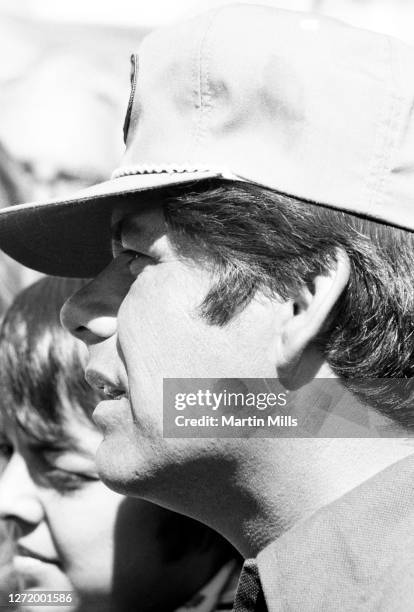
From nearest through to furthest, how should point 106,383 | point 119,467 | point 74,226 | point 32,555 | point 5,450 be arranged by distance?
point 119,467, point 106,383, point 74,226, point 32,555, point 5,450

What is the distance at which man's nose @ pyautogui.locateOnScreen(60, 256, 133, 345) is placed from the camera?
1.74 meters

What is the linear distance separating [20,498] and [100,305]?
90 cm

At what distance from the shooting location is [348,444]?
1.54 meters

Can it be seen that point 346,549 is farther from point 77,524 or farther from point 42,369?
point 42,369

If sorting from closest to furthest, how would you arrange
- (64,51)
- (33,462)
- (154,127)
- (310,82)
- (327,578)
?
(327,578)
(310,82)
(154,127)
(33,462)
(64,51)

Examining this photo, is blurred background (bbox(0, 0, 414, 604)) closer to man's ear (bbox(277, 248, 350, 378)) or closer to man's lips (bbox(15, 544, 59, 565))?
man's lips (bbox(15, 544, 59, 565))

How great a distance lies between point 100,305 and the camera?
5.77ft

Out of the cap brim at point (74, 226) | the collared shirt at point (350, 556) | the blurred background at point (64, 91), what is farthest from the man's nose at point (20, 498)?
the collared shirt at point (350, 556)

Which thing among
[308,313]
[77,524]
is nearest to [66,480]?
[77,524]

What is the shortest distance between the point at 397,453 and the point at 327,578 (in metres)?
0.27

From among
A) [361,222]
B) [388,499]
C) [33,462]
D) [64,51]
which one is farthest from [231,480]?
[64,51]

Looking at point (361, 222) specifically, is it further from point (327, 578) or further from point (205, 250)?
point (327, 578)

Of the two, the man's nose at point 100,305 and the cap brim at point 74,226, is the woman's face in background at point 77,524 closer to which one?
the cap brim at point 74,226

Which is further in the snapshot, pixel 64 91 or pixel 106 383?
pixel 64 91
